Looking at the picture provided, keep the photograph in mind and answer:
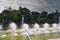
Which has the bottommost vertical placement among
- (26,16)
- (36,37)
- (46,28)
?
(36,37)

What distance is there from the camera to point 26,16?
293 cm

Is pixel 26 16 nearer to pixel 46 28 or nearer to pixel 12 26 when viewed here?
pixel 12 26

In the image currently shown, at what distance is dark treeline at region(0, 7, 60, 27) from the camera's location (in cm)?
282

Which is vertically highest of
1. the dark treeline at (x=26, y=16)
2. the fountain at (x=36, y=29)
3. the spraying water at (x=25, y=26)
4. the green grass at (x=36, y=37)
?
the dark treeline at (x=26, y=16)

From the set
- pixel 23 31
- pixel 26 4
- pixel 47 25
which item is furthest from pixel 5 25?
pixel 47 25

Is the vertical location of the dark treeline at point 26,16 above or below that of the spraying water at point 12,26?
above

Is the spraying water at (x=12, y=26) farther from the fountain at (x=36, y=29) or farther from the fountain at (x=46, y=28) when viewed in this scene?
the fountain at (x=46, y=28)

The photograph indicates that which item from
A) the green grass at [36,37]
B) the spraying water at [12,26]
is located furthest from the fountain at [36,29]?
the spraying water at [12,26]

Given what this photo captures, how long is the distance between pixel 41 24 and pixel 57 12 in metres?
0.38

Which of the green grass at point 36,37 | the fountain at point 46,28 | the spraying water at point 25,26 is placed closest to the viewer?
the green grass at point 36,37

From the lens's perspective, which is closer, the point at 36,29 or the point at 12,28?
the point at 12,28

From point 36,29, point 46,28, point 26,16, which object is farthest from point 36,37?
point 26,16

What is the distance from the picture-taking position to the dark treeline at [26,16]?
9.25ft

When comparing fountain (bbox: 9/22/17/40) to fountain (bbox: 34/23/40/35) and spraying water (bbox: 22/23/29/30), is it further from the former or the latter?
fountain (bbox: 34/23/40/35)
